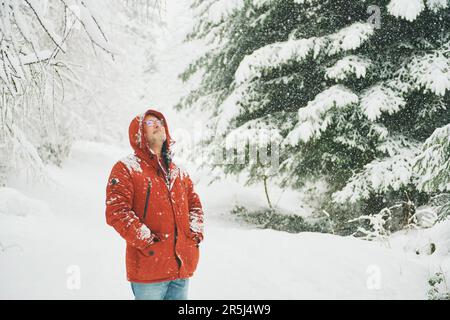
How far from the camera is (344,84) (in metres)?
7.67

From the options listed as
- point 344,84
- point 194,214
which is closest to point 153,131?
point 194,214

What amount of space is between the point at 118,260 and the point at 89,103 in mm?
10475

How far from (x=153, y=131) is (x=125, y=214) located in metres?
0.67

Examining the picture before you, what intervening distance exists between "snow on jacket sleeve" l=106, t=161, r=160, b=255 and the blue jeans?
0.85 ft

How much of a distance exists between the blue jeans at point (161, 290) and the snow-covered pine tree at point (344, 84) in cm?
455

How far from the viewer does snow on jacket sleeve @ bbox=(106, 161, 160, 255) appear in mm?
2551

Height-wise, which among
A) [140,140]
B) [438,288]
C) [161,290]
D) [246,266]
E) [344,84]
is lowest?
[438,288]

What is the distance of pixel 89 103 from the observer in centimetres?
1467

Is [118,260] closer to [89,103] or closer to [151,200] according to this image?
[151,200]

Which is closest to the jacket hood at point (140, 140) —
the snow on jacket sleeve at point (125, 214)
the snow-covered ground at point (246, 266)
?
the snow on jacket sleeve at point (125, 214)

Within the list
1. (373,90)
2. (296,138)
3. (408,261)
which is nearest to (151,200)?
(408,261)

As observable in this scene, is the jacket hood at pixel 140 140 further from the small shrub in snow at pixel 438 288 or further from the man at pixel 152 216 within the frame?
the small shrub in snow at pixel 438 288

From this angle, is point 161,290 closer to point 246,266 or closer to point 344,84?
point 246,266

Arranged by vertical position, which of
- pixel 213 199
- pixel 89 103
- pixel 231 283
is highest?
pixel 89 103
